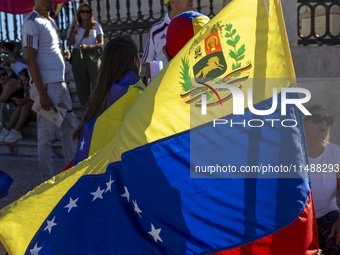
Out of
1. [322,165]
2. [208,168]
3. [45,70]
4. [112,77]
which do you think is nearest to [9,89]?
[45,70]

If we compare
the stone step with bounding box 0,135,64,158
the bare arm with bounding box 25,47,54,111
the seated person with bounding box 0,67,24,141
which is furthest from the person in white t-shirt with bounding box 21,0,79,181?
the seated person with bounding box 0,67,24,141

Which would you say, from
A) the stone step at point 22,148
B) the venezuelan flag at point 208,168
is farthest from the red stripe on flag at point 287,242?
the stone step at point 22,148

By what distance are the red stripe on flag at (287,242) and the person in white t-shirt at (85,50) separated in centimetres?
539

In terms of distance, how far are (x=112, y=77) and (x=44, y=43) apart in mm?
2015

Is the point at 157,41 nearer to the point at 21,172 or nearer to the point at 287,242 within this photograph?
the point at 287,242

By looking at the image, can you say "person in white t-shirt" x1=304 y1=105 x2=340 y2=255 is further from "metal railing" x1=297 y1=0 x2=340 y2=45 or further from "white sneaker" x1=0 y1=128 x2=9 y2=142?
"white sneaker" x1=0 y1=128 x2=9 y2=142

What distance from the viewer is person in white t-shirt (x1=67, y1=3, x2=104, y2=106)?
7301mm

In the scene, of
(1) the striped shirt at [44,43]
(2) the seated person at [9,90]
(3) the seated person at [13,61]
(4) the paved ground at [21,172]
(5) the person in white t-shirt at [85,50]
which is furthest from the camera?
(3) the seated person at [13,61]

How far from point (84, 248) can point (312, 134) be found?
2053mm

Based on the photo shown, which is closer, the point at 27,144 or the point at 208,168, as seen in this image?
the point at 208,168

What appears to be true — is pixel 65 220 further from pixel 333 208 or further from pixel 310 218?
pixel 333 208

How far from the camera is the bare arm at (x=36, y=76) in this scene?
5.11 meters

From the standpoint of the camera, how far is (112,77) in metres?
3.52

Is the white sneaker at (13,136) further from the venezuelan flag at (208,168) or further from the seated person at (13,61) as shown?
the venezuelan flag at (208,168)
